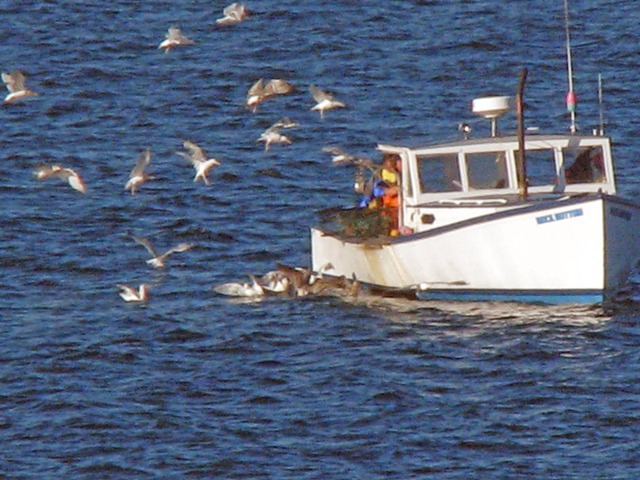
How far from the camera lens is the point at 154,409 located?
933 inches

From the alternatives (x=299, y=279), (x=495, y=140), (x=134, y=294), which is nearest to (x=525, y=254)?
(x=495, y=140)

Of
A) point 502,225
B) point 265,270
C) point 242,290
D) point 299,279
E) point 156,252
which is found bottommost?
point 242,290

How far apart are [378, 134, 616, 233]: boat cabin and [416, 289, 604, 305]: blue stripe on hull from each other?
0.98m

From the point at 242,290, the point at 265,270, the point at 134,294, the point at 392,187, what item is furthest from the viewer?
the point at 265,270

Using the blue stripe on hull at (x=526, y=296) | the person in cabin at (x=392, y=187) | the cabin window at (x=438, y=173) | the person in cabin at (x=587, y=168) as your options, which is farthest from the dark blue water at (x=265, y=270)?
the person in cabin at (x=587, y=168)

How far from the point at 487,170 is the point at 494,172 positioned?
0.32 ft

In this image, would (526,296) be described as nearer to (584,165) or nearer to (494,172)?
(494,172)

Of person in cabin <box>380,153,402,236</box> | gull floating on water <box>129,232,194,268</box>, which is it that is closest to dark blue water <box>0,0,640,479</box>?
gull floating on water <box>129,232,194,268</box>

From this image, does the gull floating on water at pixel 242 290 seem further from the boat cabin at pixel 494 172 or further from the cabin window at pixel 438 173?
the cabin window at pixel 438 173

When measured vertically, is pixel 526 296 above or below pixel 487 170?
below

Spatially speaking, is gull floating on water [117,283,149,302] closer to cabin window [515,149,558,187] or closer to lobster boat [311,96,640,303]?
lobster boat [311,96,640,303]

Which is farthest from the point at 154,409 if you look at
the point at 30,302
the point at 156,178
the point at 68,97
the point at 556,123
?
the point at 68,97

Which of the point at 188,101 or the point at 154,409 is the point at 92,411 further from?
the point at 188,101

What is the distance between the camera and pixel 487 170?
28.5 m
